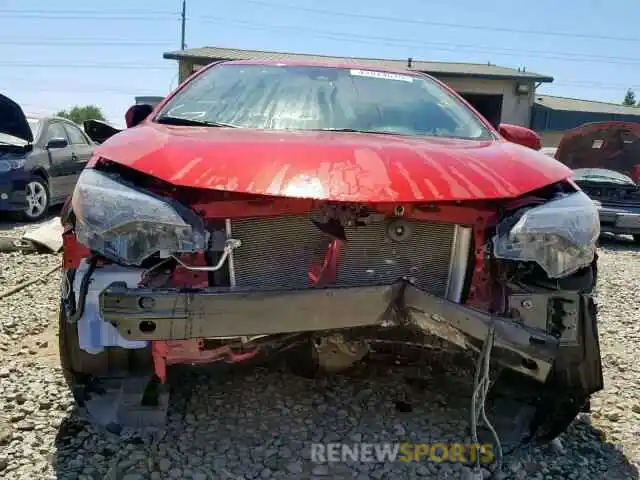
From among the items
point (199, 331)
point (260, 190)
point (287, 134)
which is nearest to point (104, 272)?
point (199, 331)

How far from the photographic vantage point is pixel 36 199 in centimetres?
759

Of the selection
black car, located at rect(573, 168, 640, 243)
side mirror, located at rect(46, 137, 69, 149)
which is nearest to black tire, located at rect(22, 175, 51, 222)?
side mirror, located at rect(46, 137, 69, 149)

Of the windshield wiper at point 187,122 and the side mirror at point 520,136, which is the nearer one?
the windshield wiper at point 187,122

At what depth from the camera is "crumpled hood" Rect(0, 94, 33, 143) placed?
763 centimetres

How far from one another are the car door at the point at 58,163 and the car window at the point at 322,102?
5.36 m

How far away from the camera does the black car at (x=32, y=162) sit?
288 inches

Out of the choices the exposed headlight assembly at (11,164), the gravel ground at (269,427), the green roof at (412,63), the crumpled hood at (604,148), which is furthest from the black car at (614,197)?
the green roof at (412,63)

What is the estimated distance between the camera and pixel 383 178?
1.94m

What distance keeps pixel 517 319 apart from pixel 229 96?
180 centimetres

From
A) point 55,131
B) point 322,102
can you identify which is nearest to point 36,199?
point 55,131

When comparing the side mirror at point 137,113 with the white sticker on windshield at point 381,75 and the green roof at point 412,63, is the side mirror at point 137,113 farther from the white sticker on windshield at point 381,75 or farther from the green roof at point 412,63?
the green roof at point 412,63

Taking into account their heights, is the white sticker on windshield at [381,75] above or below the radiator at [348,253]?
above

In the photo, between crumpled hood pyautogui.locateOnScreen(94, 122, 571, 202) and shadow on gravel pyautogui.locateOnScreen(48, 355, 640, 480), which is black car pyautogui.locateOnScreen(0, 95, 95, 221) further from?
crumpled hood pyautogui.locateOnScreen(94, 122, 571, 202)

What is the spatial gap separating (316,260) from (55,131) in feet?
24.4
